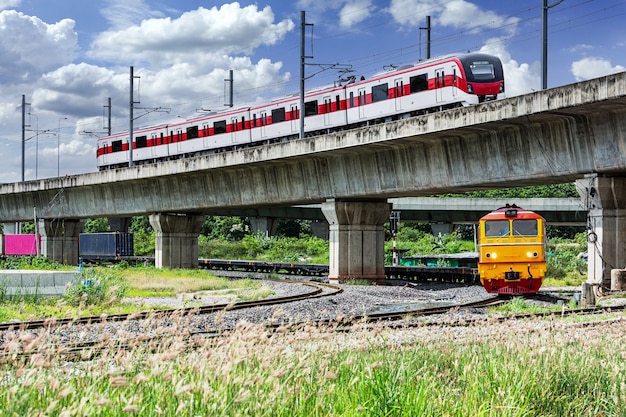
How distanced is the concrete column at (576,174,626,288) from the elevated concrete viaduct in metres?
0.03

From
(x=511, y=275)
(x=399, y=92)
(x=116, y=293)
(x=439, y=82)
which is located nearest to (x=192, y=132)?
(x=399, y=92)

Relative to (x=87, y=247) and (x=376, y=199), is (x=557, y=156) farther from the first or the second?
(x=87, y=247)

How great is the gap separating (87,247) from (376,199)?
39.1 metres

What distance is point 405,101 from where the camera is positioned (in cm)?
3152

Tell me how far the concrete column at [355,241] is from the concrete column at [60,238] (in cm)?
2796

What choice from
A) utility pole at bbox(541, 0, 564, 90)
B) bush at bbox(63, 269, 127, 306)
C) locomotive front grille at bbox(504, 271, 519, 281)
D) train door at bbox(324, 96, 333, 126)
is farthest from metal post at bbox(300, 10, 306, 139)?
bush at bbox(63, 269, 127, 306)

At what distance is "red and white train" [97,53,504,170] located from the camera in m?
30.2

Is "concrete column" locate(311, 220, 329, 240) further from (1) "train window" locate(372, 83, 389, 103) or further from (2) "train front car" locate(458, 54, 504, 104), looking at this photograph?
(2) "train front car" locate(458, 54, 504, 104)

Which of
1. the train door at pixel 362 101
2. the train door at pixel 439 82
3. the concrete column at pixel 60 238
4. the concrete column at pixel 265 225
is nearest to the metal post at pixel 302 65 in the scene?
the train door at pixel 362 101

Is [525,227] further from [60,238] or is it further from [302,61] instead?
[60,238]

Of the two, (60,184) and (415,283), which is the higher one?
(60,184)

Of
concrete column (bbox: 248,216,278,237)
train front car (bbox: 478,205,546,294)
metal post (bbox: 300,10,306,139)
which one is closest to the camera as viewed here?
train front car (bbox: 478,205,546,294)

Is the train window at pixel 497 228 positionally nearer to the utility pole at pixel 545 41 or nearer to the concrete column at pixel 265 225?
the utility pole at pixel 545 41

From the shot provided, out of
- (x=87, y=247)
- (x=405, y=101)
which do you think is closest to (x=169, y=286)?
(x=405, y=101)
